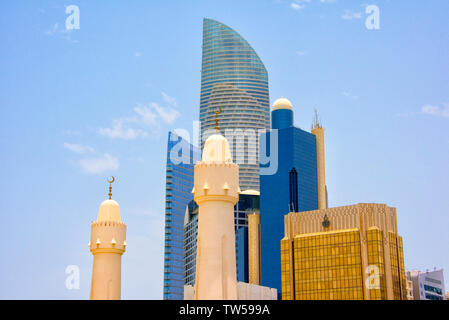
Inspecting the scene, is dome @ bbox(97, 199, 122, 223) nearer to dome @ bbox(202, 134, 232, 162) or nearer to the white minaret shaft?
the white minaret shaft

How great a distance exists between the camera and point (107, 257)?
70.2m

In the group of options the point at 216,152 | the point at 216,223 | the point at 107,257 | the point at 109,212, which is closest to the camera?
the point at 216,223

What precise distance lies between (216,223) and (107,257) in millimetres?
18294

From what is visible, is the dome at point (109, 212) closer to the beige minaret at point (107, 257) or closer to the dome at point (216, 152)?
the beige minaret at point (107, 257)

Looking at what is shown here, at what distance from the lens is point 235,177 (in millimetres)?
57438

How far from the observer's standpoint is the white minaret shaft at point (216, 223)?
54.6 metres

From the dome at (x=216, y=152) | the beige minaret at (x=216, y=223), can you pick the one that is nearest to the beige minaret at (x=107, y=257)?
the beige minaret at (x=216, y=223)

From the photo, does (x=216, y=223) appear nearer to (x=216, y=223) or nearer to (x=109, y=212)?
(x=216, y=223)

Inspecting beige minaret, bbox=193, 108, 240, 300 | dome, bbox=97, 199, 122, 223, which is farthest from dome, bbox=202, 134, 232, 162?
dome, bbox=97, 199, 122, 223

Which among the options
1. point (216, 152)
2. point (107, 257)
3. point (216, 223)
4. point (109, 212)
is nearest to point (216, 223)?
point (216, 223)

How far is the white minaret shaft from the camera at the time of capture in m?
54.6
